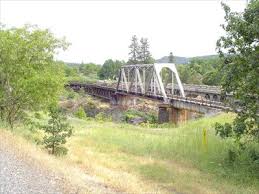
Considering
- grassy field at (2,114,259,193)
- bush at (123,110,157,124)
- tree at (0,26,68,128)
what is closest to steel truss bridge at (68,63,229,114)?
bush at (123,110,157,124)

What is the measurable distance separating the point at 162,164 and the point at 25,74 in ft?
26.8

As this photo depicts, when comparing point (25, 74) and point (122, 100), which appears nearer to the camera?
point (25, 74)

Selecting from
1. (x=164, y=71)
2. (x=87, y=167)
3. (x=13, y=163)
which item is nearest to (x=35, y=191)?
(x=13, y=163)

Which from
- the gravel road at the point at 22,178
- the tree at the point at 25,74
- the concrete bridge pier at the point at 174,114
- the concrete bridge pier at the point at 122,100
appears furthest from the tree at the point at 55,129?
the concrete bridge pier at the point at 122,100

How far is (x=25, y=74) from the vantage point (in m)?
20.8

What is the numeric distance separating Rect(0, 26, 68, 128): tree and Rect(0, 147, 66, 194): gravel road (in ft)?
29.0

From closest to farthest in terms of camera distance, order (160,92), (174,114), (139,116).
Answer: (174,114) < (160,92) < (139,116)

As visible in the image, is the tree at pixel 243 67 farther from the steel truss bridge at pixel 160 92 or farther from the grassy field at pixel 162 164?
the steel truss bridge at pixel 160 92

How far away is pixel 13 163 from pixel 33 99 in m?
9.94

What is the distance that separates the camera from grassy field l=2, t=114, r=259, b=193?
576 inches

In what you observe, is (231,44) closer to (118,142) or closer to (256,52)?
(256,52)

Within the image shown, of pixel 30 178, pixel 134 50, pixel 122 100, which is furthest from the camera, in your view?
pixel 134 50

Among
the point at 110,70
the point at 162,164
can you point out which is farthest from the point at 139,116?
the point at 110,70

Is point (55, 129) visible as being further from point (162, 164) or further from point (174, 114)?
point (174, 114)
